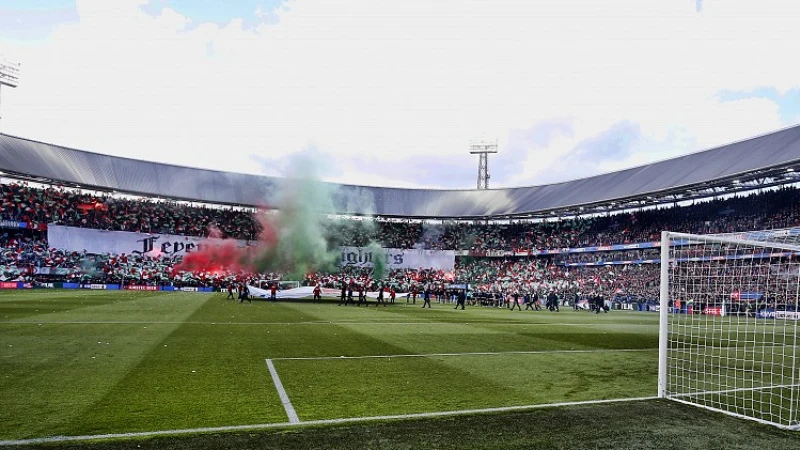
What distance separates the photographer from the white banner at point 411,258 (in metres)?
58.9

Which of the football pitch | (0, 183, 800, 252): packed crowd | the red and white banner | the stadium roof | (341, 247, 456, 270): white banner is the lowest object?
the red and white banner

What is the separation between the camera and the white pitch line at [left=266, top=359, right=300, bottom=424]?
6324 millimetres

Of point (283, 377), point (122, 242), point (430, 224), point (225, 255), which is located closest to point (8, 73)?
point (122, 242)

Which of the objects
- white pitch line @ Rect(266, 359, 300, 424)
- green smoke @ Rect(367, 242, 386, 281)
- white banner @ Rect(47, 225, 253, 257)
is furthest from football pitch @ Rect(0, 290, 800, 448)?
green smoke @ Rect(367, 242, 386, 281)

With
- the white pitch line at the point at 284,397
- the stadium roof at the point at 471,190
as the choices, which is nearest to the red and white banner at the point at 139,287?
the stadium roof at the point at 471,190

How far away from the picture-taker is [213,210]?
5978 centimetres

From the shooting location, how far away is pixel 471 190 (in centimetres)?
6862

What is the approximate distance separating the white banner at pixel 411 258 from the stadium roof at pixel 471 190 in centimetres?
572

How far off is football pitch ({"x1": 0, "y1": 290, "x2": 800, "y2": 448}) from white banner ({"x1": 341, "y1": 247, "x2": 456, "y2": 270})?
A: 137 feet

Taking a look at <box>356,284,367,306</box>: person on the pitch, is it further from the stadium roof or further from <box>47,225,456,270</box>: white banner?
the stadium roof

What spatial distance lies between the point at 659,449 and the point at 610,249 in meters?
51.5

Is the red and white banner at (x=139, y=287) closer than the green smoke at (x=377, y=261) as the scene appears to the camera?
Yes

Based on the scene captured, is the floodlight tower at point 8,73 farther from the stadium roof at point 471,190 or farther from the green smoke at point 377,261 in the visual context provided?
the green smoke at point 377,261

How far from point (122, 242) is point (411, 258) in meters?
30.3
